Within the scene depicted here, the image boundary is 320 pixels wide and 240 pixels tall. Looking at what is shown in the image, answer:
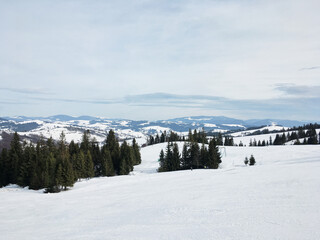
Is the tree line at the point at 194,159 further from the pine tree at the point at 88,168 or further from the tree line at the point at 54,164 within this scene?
the pine tree at the point at 88,168

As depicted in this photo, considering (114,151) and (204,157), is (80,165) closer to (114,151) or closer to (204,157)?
(114,151)

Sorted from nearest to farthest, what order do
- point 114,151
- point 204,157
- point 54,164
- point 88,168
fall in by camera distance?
point 54,164, point 88,168, point 114,151, point 204,157

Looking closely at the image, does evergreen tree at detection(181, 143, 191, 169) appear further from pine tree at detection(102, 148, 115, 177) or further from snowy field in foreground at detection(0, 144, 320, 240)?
snowy field in foreground at detection(0, 144, 320, 240)

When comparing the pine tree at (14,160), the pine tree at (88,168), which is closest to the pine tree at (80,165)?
the pine tree at (88,168)

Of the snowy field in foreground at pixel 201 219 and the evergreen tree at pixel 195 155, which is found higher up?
the snowy field in foreground at pixel 201 219

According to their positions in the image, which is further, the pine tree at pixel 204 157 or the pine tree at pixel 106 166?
the pine tree at pixel 204 157

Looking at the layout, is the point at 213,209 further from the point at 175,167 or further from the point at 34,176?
the point at 175,167

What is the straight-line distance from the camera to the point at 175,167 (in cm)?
7094

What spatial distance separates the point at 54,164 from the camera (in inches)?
1768

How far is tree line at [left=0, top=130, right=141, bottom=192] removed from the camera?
1650 inches

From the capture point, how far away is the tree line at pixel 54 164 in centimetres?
4191

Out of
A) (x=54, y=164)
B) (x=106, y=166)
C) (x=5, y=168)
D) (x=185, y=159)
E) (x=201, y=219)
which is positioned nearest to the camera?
(x=201, y=219)

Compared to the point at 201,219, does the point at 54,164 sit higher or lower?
lower

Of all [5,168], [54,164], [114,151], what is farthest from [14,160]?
[114,151]
